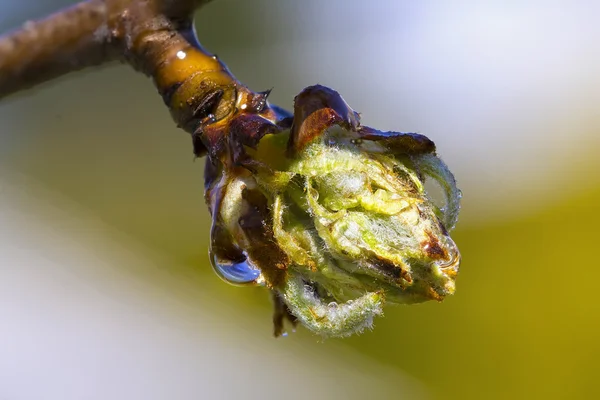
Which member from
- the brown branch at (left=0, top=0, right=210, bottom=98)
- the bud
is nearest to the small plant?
the bud

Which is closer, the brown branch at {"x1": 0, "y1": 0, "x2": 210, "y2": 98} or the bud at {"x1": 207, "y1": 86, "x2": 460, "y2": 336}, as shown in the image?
the bud at {"x1": 207, "y1": 86, "x2": 460, "y2": 336}

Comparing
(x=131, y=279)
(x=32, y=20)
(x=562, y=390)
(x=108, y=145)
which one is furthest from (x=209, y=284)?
(x=32, y=20)

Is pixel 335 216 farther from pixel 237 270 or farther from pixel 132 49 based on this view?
pixel 132 49

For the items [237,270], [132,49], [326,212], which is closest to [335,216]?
[326,212]

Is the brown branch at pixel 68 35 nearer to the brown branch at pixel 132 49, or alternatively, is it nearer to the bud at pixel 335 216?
the brown branch at pixel 132 49

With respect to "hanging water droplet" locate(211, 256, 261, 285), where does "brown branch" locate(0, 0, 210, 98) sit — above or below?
above

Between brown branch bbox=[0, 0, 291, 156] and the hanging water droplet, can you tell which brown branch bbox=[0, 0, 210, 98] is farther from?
the hanging water droplet

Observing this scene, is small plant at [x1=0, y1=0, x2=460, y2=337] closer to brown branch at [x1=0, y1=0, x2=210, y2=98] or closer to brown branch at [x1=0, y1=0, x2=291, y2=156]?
brown branch at [x1=0, y1=0, x2=291, y2=156]
